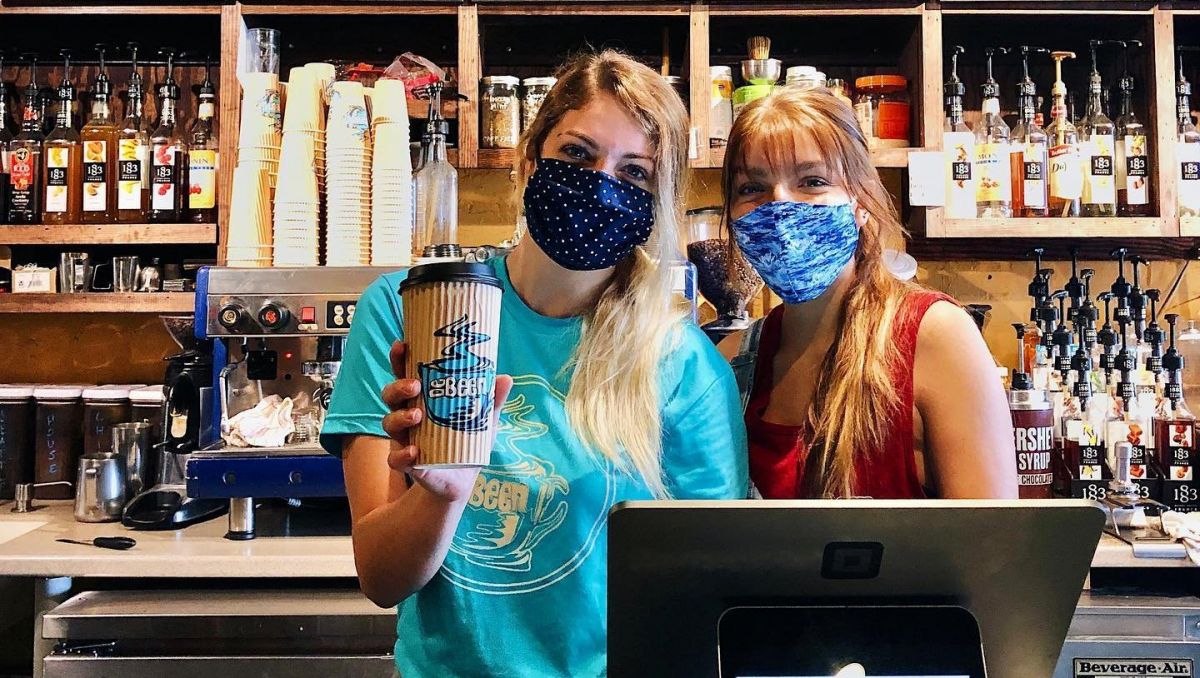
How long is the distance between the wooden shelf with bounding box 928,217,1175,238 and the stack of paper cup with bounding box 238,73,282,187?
1.72 meters

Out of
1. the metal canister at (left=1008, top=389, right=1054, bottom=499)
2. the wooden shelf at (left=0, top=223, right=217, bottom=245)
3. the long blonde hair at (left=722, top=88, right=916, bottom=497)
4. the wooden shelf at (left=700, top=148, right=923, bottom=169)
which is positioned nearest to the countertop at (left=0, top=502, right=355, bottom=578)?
the wooden shelf at (left=0, top=223, right=217, bottom=245)

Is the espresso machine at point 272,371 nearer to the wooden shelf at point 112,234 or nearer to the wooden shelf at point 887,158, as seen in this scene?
the wooden shelf at point 112,234

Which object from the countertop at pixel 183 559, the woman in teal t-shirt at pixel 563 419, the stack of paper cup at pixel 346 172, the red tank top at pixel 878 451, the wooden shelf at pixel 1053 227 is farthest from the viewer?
the wooden shelf at pixel 1053 227

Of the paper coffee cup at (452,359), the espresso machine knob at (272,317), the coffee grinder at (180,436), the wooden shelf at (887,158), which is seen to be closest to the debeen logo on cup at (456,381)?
the paper coffee cup at (452,359)

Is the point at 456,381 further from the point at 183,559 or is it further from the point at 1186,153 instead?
the point at 1186,153

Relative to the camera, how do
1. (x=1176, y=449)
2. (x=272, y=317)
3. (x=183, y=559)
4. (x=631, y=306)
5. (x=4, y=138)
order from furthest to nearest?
(x=4, y=138)
(x=1176, y=449)
(x=272, y=317)
(x=183, y=559)
(x=631, y=306)

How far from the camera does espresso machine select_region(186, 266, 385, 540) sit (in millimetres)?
1950

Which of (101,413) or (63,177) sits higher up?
(63,177)

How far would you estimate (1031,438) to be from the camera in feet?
7.02

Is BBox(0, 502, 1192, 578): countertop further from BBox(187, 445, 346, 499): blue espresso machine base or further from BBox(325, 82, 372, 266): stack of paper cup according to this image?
BBox(325, 82, 372, 266): stack of paper cup

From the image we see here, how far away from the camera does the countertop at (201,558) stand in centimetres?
189

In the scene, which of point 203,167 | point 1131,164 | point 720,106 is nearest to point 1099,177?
point 1131,164

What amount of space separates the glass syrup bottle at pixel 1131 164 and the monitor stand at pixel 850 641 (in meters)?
2.34

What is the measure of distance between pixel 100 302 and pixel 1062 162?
270 cm
